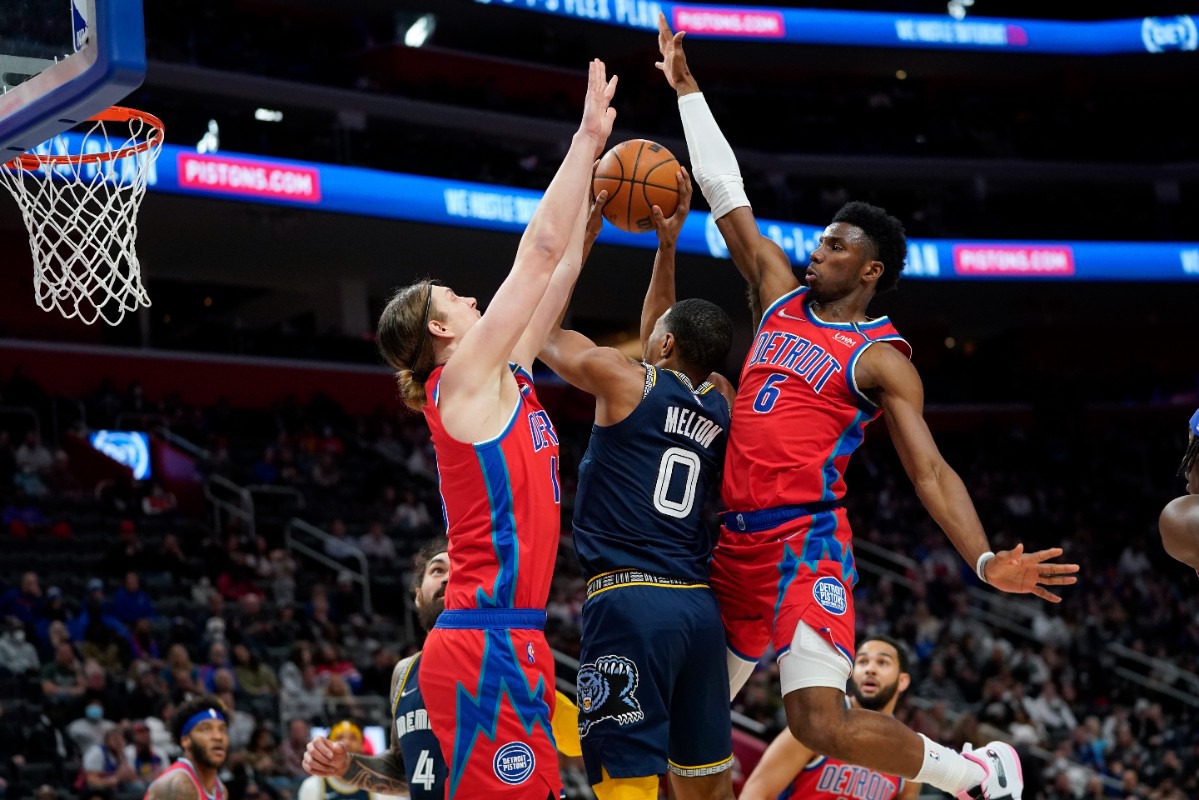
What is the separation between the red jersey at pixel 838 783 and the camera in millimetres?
6578

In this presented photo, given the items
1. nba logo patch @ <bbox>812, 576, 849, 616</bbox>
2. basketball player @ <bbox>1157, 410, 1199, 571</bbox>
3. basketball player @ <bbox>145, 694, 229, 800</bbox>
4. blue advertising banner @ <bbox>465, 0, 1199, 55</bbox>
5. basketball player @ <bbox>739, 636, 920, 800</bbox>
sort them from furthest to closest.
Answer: blue advertising banner @ <bbox>465, 0, 1199, 55</bbox>, basketball player @ <bbox>145, 694, 229, 800</bbox>, basketball player @ <bbox>739, 636, 920, 800</bbox>, nba logo patch @ <bbox>812, 576, 849, 616</bbox>, basketball player @ <bbox>1157, 410, 1199, 571</bbox>

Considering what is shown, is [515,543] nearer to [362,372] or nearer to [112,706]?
[112,706]

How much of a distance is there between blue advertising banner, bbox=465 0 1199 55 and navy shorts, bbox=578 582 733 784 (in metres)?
21.3

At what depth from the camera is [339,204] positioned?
1994cm

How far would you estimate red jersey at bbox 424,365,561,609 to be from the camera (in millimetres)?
4480

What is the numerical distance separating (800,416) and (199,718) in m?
3.45

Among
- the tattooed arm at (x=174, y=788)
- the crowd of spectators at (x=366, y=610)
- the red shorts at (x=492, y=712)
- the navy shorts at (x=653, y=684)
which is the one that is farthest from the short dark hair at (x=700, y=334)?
the crowd of spectators at (x=366, y=610)

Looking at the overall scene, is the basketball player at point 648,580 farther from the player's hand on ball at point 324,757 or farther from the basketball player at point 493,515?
the player's hand on ball at point 324,757

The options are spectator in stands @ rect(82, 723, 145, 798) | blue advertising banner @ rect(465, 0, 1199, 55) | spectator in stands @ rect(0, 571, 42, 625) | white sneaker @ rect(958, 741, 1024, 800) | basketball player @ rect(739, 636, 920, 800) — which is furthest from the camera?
blue advertising banner @ rect(465, 0, 1199, 55)

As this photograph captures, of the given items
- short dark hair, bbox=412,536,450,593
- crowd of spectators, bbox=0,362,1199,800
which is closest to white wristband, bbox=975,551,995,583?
short dark hair, bbox=412,536,450,593

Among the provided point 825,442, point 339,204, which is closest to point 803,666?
point 825,442

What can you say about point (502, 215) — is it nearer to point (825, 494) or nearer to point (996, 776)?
point (825, 494)

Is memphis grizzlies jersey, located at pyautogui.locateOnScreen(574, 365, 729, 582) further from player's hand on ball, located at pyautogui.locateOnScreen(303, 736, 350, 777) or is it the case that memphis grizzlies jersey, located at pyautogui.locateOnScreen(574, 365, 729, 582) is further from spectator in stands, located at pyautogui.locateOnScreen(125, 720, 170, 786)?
spectator in stands, located at pyautogui.locateOnScreen(125, 720, 170, 786)

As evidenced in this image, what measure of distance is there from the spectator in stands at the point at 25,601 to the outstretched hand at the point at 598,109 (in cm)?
968
